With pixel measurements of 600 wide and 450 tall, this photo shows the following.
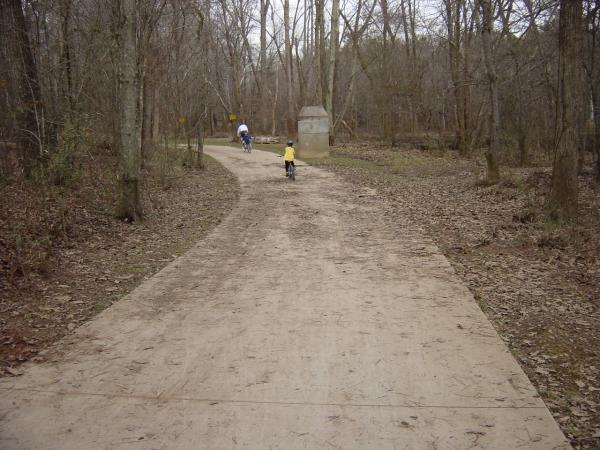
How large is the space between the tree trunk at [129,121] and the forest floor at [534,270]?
5.47m

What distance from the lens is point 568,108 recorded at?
10047 mm

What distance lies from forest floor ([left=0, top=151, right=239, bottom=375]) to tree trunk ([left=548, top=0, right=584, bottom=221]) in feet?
21.7

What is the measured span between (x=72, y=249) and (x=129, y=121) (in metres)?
2.99

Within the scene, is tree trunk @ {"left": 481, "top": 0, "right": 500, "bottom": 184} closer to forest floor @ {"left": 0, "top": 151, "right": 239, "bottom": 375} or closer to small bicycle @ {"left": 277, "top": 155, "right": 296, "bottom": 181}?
small bicycle @ {"left": 277, "top": 155, "right": 296, "bottom": 181}

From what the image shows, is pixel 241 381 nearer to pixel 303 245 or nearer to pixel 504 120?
pixel 303 245

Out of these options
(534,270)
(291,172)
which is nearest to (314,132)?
(291,172)

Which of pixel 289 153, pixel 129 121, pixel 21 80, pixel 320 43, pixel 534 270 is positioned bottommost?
pixel 534 270

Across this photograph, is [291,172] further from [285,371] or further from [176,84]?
[285,371]

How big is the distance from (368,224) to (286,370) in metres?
6.78

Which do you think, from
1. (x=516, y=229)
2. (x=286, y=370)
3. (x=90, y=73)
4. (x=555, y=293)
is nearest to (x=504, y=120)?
(x=516, y=229)

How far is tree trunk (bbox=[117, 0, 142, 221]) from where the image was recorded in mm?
10453

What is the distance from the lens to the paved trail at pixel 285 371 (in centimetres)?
379

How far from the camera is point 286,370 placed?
4711mm

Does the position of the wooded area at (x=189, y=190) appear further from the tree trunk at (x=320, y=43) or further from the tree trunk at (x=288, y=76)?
the tree trunk at (x=288, y=76)
